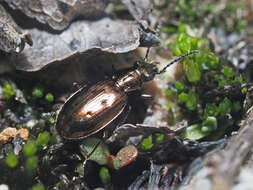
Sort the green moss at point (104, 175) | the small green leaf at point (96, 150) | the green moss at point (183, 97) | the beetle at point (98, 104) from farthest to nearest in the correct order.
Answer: the green moss at point (183, 97) < the beetle at point (98, 104) < the small green leaf at point (96, 150) < the green moss at point (104, 175)

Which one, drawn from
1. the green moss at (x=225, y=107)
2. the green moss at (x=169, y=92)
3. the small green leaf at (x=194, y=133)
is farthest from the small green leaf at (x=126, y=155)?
the green moss at (x=225, y=107)

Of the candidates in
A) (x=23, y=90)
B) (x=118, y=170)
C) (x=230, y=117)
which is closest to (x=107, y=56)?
(x=23, y=90)

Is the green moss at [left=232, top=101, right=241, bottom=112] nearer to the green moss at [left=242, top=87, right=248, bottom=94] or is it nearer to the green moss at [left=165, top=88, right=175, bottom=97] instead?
the green moss at [left=242, top=87, right=248, bottom=94]

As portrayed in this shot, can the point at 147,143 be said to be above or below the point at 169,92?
below

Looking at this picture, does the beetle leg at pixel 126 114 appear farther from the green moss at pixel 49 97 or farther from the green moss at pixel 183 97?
the green moss at pixel 49 97

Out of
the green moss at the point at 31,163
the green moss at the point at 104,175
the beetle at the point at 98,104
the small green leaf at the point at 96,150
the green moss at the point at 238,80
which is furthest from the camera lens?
the green moss at the point at 238,80

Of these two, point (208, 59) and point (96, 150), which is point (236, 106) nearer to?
point (208, 59)

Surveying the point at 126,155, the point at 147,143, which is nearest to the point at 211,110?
the point at 147,143

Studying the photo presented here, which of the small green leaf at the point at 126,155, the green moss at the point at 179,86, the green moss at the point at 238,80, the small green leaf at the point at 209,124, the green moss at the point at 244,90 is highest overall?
the green moss at the point at 238,80

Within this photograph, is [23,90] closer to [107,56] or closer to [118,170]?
[107,56]
